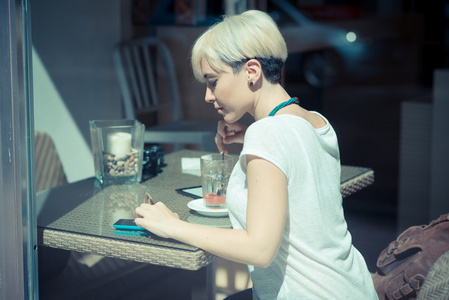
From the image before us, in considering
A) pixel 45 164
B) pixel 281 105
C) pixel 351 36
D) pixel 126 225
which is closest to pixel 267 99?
pixel 281 105

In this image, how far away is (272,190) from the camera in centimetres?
114

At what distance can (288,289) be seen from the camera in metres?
1.27

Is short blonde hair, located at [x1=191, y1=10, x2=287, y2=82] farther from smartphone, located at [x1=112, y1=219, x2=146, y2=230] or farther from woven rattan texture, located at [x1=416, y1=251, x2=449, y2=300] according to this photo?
woven rattan texture, located at [x1=416, y1=251, x2=449, y2=300]

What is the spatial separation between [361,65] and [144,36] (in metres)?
1.55

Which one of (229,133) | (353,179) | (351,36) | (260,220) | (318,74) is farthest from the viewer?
(318,74)

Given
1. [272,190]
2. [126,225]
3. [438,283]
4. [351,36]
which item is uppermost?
[351,36]

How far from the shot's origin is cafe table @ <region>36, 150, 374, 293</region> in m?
1.30

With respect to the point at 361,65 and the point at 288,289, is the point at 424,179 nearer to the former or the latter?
the point at 361,65

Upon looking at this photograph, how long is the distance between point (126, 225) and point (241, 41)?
0.49 metres

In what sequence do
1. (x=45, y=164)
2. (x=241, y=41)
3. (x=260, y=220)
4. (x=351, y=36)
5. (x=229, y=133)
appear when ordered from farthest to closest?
(x=351, y=36)
(x=45, y=164)
(x=229, y=133)
(x=241, y=41)
(x=260, y=220)

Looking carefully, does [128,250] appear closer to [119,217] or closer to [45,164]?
[119,217]

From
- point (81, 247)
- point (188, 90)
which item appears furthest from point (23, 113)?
point (188, 90)

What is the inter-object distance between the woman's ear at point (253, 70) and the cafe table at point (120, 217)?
0.36 m

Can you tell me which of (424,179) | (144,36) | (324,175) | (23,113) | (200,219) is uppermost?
(144,36)
